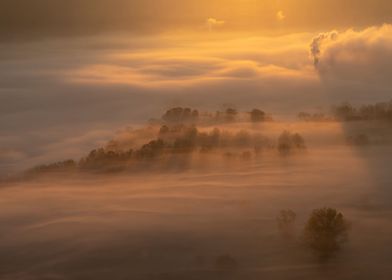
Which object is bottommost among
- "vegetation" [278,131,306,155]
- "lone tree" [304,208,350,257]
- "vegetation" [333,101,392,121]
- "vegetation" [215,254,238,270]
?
"vegetation" [215,254,238,270]

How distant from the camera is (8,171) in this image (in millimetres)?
95875

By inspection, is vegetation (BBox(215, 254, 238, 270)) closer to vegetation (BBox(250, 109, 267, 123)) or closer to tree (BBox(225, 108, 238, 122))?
vegetation (BBox(250, 109, 267, 123))

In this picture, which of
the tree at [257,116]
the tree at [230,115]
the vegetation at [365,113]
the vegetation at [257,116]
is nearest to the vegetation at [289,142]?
the vegetation at [257,116]

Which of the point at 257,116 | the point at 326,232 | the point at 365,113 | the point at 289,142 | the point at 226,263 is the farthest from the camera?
the point at 257,116

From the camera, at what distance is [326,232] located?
43000 mm

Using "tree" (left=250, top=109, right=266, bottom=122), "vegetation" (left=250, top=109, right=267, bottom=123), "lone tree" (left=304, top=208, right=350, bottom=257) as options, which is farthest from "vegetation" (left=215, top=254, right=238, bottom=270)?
"tree" (left=250, top=109, right=266, bottom=122)

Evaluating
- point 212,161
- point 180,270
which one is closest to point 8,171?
point 212,161

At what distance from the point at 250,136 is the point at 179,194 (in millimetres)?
46321

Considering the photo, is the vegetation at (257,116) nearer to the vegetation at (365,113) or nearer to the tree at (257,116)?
the tree at (257,116)

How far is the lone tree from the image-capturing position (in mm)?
41500

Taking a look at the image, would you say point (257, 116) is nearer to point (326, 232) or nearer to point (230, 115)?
point (230, 115)

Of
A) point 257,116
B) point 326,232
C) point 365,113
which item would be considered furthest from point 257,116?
point 326,232

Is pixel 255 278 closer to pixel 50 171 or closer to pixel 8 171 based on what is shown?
pixel 50 171

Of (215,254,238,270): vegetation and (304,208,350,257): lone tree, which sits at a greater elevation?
(304,208,350,257): lone tree
